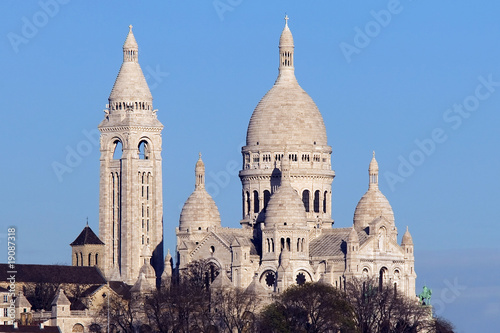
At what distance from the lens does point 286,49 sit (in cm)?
18788

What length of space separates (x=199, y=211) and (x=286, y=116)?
11.7 meters

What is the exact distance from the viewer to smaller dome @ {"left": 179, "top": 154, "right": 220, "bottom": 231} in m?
182

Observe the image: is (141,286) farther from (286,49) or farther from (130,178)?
(286,49)

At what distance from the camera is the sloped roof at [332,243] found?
17712cm

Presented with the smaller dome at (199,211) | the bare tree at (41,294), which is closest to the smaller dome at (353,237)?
the smaller dome at (199,211)

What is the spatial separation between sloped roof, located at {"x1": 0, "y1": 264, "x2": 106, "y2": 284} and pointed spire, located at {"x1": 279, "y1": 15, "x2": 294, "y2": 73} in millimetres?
24965

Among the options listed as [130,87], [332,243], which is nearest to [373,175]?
[332,243]

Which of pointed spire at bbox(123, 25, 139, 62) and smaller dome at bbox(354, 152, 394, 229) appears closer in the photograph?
smaller dome at bbox(354, 152, 394, 229)

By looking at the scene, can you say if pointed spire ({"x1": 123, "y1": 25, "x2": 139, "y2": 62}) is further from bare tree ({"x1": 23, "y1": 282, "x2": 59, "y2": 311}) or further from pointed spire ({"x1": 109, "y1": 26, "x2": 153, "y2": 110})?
bare tree ({"x1": 23, "y1": 282, "x2": 59, "y2": 311})

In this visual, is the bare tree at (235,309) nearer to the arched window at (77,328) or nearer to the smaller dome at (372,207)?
the arched window at (77,328)

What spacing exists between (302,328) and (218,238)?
27244 millimetres

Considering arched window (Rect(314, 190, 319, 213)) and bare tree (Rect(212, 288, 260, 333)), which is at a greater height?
arched window (Rect(314, 190, 319, 213))

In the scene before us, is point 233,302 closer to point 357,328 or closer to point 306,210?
point 357,328

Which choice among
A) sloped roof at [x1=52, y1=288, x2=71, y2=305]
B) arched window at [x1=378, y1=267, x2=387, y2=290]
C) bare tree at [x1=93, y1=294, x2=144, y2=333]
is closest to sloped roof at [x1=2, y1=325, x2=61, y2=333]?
sloped roof at [x1=52, y1=288, x2=71, y2=305]
